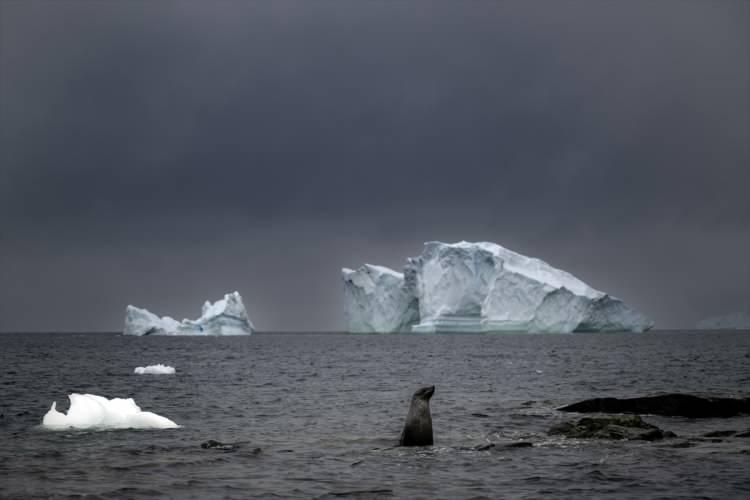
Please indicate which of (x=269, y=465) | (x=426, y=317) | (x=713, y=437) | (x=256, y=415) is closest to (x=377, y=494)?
(x=269, y=465)

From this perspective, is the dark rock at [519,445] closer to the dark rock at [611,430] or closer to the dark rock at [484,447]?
the dark rock at [484,447]

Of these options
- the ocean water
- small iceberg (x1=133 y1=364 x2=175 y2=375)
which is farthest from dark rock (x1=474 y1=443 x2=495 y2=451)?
small iceberg (x1=133 y1=364 x2=175 y2=375)

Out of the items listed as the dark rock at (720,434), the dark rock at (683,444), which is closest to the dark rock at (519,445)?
the dark rock at (683,444)

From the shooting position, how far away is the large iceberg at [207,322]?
312 feet

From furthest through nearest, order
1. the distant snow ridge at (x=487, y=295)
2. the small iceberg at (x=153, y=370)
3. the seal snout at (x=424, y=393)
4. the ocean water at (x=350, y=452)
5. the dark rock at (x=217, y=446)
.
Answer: the distant snow ridge at (x=487, y=295), the small iceberg at (x=153, y=370), the seal snout at (x=424, y=393), the dark rock at (x=217, y=446), the ocean water at (x=350, y=452)

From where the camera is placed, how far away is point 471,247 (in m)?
89.5

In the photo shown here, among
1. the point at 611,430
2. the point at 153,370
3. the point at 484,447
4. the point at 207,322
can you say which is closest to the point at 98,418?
the point at 484,447

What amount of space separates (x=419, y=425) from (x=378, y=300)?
8338cm

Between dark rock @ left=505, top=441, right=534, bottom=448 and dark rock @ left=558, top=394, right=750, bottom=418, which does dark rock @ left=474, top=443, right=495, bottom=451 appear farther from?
dark rock @ left=558, top=394, right=750, bottom=418

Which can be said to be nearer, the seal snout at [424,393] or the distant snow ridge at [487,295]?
the seal snout at [424,393]

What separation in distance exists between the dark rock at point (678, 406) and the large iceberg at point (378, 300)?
Result: 75.0 metres

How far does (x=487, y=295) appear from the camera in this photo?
89438 mm

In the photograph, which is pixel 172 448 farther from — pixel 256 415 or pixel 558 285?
pixel 558 285

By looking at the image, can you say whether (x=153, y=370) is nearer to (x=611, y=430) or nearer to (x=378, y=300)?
(x=611, y=430)
